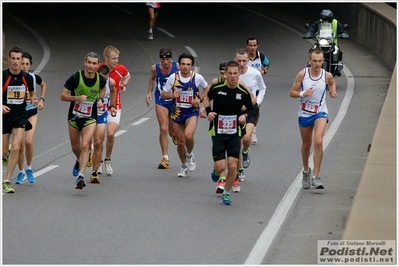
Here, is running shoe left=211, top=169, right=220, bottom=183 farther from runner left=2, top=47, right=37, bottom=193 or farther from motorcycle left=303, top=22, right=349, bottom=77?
motorcycle left=303, top=22, right=349, bottom=77

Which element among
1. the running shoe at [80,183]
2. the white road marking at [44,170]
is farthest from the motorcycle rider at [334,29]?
the running shoe at [80,183]

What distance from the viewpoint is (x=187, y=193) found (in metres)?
12.8

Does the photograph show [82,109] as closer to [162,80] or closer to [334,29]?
[162,80]

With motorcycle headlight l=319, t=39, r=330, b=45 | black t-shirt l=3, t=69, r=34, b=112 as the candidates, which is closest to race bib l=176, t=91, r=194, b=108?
black t-shirt l=3, t=69, r=34, b=112

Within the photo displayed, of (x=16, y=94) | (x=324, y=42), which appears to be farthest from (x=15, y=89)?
(x=324, y=42)

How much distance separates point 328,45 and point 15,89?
1277 cm

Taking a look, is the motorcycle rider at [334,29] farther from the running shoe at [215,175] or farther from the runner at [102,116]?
the running shoe at [215,175]

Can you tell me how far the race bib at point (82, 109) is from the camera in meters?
13.0

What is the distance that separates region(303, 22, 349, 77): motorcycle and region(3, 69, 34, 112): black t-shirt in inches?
483

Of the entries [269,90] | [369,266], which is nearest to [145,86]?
[269,90]

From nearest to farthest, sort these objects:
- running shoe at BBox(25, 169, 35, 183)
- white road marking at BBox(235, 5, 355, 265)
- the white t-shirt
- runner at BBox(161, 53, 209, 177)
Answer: white road marking at BBox(235, 5, 355, 265) < running shoe at BBox(25, 169, 35, 183) < the white t-shirt < runner at BBox(161, 53, 209, 177)

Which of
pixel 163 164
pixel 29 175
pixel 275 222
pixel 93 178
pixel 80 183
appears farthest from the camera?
pixel 163 164

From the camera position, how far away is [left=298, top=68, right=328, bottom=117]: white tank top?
1312 centimetres

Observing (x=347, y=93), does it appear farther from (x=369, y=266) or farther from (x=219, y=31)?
(x=369, y=266)
